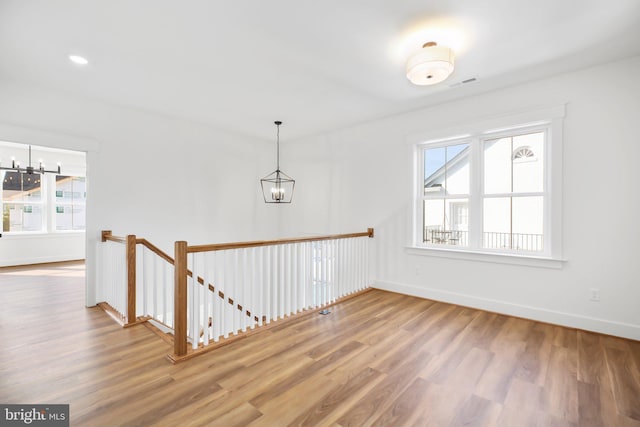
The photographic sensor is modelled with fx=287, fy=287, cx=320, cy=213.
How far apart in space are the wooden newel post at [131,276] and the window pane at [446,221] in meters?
3.85

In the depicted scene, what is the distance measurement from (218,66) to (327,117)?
2.01 meters

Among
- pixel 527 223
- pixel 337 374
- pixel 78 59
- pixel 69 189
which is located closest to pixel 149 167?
pixel 78 59

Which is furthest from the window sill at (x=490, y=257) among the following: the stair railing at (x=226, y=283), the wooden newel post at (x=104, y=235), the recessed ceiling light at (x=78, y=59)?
the recessed ceiling light at (x=78, y=59)

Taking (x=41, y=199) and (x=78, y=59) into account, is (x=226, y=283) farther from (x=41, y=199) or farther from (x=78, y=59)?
(x=41, y=199)

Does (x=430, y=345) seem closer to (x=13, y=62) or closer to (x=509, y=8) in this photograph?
(x=509, y=8)

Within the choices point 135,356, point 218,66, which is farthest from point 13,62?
point 135,356

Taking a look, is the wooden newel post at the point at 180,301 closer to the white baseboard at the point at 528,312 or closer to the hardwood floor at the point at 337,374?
the hardwood floor at the point at 337,374

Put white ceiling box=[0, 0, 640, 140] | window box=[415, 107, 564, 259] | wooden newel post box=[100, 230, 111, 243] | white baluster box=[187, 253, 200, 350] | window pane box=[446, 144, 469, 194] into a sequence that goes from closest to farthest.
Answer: white ceiling box=[0, 0, 640, 140] < white baluster box=[187, 253, 200, 350] < window box=[415, 107, 564, 259] < wooden newel post box=[100, 230, 111, 243] < window pane box=[446, 144, 469, 194]

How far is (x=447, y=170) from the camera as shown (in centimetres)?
416

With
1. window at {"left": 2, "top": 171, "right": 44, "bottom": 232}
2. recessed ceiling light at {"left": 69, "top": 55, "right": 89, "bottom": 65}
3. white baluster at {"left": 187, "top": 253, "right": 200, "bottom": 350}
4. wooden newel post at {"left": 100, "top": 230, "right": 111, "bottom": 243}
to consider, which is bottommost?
white baluster at {"left": 187, "top": 253, "right": 200, "bottom": 350}

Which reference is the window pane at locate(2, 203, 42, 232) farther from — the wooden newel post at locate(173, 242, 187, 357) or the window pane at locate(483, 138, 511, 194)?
the window pane at locate(483, 138, 511, 194)

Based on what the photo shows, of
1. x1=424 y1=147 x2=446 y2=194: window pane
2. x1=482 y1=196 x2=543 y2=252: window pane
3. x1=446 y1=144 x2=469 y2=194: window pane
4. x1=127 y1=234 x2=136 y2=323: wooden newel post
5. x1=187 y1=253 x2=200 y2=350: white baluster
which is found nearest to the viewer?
x1=187 y1=253 x2=200 y2=350: white baluster

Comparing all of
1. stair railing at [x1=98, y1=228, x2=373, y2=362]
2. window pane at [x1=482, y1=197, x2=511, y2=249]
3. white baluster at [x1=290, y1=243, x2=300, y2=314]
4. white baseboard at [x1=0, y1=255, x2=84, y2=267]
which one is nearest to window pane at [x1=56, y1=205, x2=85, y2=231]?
white baseboard at [x1=0, y1=255, x2=84, y2=267]

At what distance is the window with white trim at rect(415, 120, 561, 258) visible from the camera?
134 inches
